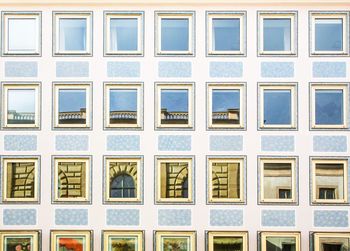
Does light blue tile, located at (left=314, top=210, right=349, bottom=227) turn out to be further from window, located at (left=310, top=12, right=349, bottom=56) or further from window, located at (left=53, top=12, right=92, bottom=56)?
window, located at (left=53, top=12, right=92, bottom=56)

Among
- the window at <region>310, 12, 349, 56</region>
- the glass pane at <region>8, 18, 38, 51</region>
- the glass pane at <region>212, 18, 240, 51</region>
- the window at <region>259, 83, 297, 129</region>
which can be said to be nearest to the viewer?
the window at <region>259, 83, 297, 129</region>

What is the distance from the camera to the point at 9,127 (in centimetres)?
1942

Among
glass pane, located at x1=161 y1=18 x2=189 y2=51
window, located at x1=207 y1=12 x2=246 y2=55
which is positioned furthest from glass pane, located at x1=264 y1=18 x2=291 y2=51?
glass pane, located at x1=161 y1=18 x2=189 y2=51

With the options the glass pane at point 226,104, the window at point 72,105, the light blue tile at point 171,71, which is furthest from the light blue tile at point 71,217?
the glass pane at point 226,104

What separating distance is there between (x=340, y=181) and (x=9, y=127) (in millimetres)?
9778

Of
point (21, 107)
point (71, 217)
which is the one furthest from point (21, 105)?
point (71, 217)

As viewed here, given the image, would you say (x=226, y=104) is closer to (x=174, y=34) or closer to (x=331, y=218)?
(x=174, y=34)

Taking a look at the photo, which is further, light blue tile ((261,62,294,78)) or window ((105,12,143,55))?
window ((105,12,143,55))

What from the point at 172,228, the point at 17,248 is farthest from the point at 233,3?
the point at 17,248

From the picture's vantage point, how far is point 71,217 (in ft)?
63.3

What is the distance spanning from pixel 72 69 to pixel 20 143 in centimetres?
264

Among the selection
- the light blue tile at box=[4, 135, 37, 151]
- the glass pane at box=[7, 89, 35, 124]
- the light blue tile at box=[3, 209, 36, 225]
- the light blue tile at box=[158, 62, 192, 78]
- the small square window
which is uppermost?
the light blue tile at box=[158, 62, 192, 78]

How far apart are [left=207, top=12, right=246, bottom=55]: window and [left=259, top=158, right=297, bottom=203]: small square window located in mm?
3376

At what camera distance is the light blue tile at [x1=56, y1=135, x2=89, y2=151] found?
19.3m
